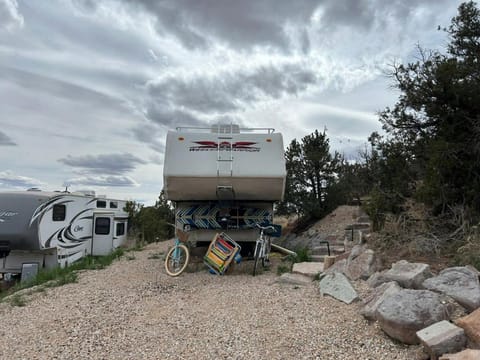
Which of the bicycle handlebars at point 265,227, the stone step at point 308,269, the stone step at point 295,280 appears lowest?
the stone step at point 295,280

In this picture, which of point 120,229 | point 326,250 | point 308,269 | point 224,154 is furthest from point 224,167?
point 120,229

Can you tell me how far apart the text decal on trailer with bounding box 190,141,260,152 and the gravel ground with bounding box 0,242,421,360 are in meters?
2.47

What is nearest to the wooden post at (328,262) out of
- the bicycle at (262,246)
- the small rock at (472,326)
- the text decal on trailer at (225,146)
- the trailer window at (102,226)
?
the bicycle at (262,246)

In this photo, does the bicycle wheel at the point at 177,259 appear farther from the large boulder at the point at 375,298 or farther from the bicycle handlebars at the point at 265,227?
the large boulder at the point at 375,298

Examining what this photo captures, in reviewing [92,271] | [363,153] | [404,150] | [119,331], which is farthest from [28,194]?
[363,153]

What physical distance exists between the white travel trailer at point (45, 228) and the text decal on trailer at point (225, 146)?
18.3ft

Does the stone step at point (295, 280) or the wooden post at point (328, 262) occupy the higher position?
the wooden post at point (328, 262)

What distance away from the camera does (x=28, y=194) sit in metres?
10.5

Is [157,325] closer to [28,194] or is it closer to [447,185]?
[447,185]

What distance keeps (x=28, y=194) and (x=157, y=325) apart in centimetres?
788

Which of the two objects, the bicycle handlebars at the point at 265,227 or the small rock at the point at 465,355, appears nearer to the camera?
the small rock at the point at 465,355

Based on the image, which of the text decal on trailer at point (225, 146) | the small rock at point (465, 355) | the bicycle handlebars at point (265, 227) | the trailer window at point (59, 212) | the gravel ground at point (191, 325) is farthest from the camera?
the trailer window at point (59, 212)

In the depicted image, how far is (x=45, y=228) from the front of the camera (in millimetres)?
10422

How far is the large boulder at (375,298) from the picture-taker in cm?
394
